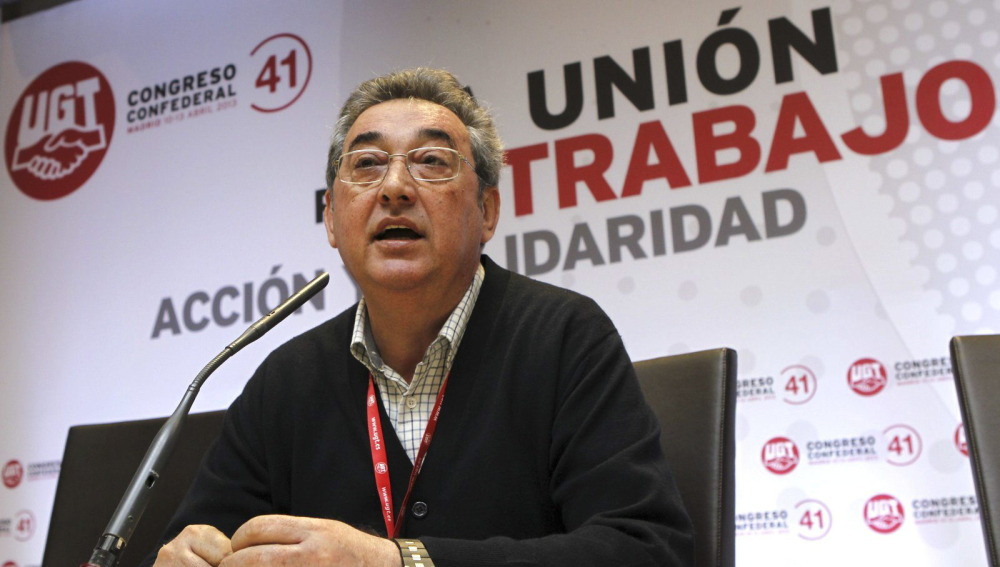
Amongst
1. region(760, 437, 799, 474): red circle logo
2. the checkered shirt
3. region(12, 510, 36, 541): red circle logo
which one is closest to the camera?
the checkered shirt

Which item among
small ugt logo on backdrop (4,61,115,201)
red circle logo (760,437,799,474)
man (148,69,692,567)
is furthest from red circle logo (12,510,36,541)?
red circle logo (760,437,799,474)

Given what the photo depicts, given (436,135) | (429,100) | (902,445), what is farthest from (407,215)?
(902,445)

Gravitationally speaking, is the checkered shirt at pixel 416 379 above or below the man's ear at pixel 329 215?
below

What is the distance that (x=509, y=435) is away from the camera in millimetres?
1392

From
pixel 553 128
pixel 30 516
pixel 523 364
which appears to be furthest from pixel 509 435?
pixel 30 516

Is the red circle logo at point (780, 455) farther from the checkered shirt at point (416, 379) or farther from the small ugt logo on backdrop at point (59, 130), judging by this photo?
the small ugt logo on backdrop at point (59, 130)

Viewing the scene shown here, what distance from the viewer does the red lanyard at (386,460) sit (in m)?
1.38

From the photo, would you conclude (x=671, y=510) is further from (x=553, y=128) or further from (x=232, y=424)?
(x=553, y=128)

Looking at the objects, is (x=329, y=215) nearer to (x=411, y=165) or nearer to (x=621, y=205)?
(x=411, y=165)

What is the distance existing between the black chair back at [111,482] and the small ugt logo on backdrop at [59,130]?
7.75 feet

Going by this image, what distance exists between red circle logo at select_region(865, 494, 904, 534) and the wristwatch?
6.49 ft

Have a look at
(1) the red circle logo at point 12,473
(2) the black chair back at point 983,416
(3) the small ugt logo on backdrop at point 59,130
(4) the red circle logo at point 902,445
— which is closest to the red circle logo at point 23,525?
(1) the red circle logo at point 12,473

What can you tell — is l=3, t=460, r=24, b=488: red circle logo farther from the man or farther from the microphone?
the microphone

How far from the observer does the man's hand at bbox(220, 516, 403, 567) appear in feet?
3.34
